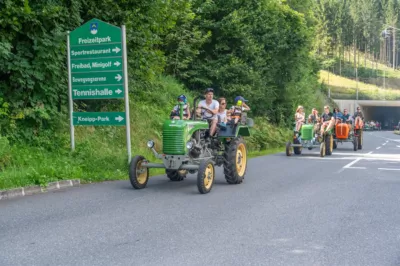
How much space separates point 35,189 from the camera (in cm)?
1038

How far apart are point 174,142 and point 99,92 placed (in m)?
3.79

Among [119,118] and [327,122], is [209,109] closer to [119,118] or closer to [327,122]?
[119,118]

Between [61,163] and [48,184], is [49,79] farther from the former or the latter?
[48,184]

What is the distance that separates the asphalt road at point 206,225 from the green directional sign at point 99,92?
8.47 ft

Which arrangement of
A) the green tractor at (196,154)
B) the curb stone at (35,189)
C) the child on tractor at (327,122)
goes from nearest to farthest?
the curb stone at (35,189)
the green tractor at (196,154)
the child on tractor at (327,122)

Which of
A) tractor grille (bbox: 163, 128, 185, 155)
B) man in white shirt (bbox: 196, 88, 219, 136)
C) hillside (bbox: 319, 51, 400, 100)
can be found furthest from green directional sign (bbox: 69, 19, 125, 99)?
hillside (bbox: 319, 51, 400, 100)

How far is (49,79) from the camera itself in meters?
13.8

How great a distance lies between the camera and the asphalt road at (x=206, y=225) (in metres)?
5.79

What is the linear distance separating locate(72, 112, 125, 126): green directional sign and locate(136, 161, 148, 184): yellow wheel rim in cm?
254

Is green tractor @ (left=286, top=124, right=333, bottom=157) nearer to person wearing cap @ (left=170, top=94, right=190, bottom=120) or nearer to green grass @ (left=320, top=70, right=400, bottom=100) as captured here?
person wearing cap @ (left=170, top=94, right=190, bottom=120)

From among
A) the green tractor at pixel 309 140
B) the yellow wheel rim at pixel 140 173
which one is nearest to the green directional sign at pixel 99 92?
the yellow wheel rim at pixel 140 173

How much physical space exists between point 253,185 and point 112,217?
4.57 meters

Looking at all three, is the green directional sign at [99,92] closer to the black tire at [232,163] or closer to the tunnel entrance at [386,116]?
the black tire at [232,163]

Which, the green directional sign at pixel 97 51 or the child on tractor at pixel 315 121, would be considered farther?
the child on tractor at pixel 315 121
